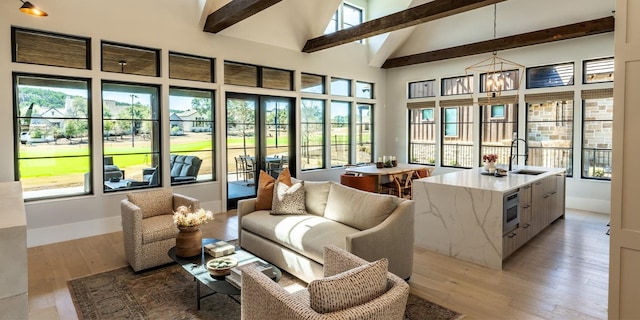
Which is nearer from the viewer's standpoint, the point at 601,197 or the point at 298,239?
the point at 298,239

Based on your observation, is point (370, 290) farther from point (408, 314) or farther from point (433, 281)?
point (433, 281)

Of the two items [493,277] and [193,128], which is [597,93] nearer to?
[493,277]

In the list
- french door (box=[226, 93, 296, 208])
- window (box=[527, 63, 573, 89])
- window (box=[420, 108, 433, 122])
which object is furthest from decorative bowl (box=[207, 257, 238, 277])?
window (box=[420, 108, 433, 122])

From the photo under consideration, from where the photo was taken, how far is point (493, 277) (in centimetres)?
363

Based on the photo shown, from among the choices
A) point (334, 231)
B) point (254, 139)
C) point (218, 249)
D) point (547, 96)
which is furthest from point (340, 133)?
point (218, 249)

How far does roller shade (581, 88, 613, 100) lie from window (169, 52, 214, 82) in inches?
261

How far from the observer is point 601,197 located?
21.0 feet

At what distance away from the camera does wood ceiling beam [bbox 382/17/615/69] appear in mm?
5973

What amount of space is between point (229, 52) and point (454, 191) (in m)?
4.47

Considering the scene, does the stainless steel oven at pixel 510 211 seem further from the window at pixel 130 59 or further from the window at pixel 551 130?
the window at pixel 130 59

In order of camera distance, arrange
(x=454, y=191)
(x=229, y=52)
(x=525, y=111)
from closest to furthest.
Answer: (x=454, y=191) → (x=229, y=52) → (x=525, y=111)

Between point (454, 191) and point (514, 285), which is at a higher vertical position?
point (454, 191)

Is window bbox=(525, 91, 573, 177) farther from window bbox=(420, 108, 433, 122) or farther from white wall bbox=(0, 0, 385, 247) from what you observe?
white wall bbox=(0, 0, 385, 247)

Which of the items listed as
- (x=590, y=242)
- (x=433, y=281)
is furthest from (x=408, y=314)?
(x=590, y=242)
